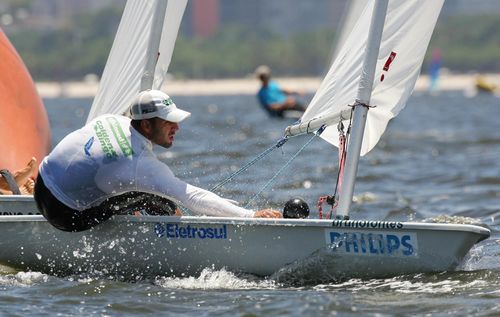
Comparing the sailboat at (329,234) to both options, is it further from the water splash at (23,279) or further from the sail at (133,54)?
the sail at (133,54)

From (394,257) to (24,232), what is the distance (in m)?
1.98

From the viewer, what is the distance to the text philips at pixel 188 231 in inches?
249

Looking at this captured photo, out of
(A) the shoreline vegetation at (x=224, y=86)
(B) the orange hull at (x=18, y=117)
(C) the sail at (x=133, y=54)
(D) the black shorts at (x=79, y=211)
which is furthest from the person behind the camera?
(A) the shoreline vegetation at (x=224, y=86)

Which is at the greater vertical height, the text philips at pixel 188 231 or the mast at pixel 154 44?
the mast at pixel 154 44

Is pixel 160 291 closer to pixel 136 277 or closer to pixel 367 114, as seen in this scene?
pixel 136 277

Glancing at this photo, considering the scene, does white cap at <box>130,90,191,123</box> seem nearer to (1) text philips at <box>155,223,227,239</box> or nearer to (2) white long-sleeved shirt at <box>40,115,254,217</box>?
(2) white long-sleeved shirt at <box>40,115,254,217</box>

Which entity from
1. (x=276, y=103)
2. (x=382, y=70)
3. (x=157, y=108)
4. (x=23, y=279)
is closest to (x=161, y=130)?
(x=157, y=108)

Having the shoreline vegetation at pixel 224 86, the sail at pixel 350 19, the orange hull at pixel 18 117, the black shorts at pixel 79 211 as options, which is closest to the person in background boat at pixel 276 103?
the orange hull at pixel 18 117

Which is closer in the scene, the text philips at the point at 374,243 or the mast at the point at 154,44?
the text philips at the point at 374,243

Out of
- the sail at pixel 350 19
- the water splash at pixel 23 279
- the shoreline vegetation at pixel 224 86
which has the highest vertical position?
the shoreline vegetation at pixel 224 86

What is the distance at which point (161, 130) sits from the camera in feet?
20.7

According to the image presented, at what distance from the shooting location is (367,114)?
21.5 feet

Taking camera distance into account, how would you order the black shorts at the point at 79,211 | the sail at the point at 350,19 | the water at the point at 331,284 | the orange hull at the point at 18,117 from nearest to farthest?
the water at the point at 331,284, the black shorts at the point at 79,211, the sail at the point at 350,19, the orange hull at the point at 18,117

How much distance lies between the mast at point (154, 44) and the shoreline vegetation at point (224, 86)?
7293 cm
